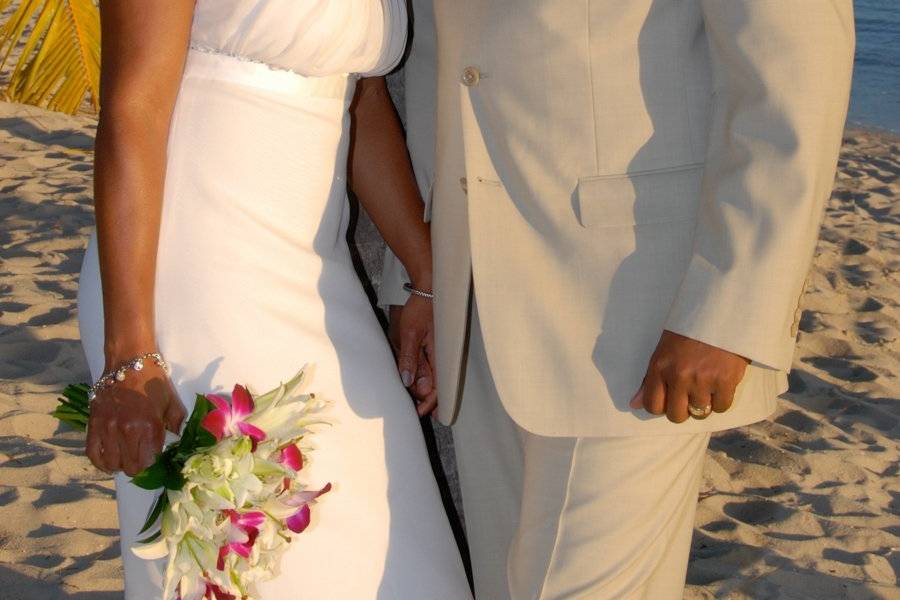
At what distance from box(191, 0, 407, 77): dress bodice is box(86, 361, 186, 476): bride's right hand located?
58 cm

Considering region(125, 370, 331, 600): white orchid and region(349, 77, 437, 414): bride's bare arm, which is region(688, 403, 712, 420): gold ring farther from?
region(349, 77, 437, 414): bride's bare arm

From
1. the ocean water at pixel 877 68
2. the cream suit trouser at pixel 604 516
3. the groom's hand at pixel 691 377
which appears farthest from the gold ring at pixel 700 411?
the ocean water at pixel 877 68

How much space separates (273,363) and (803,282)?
96cm

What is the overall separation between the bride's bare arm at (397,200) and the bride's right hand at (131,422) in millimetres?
782

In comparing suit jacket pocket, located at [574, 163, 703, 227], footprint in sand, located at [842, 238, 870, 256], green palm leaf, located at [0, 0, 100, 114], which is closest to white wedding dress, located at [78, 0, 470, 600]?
suit jacket pocket, located at [574, 163, 703, 227]

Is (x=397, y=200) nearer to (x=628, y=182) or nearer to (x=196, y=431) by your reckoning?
(x=628, y=182)

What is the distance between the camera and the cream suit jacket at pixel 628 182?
1734 mm

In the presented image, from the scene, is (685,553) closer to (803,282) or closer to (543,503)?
(543,503)

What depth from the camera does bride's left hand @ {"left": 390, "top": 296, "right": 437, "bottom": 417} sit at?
2.47 metres

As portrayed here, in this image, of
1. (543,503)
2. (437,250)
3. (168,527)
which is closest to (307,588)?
(168,527)

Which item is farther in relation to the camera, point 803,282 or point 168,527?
point 803,282

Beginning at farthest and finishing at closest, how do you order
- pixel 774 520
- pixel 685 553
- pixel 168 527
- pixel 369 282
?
pixel 774 520, pixel 369 282, pixel 685 553, pixel 168 527

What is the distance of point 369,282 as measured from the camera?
2857 mm

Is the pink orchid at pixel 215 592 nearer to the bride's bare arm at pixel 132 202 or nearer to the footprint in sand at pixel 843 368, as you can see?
the bride's bare arm at pixel 132 202
